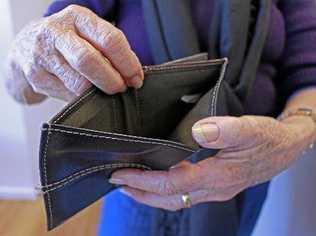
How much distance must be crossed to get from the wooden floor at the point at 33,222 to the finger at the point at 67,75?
1198 millimetres

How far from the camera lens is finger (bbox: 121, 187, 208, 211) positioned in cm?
54

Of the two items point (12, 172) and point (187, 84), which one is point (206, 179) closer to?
point (187, 84)

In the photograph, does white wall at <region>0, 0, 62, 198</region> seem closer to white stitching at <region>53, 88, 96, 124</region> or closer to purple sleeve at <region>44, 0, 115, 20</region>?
purple sleeve at <region>44, 0, 115, 20</region>

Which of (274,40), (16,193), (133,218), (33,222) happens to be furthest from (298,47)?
(16,193)

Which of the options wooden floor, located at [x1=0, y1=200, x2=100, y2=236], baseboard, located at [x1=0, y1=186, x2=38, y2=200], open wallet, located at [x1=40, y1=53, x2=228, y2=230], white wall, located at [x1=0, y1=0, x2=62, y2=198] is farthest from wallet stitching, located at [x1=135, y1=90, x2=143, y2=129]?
baseboard, located at [x1=0, y1=186, x2=38, y2=200]

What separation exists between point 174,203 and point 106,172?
0.41 ft

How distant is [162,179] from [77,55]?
18 centimetres

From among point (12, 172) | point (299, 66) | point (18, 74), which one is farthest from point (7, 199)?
point (299, 66)

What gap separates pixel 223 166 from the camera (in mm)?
546

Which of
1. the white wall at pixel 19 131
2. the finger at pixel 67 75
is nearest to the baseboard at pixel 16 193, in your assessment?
the white wall at pixel 19 131

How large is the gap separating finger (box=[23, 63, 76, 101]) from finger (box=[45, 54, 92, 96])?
31 mm

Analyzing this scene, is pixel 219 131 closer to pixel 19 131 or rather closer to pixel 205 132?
Answer: pixel 205 132

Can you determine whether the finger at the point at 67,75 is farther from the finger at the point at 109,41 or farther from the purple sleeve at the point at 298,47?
the purple sleeve at the point at 298,47

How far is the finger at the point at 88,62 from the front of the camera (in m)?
0.41
